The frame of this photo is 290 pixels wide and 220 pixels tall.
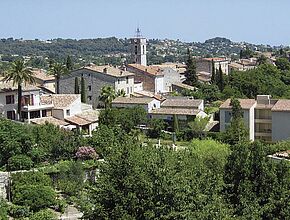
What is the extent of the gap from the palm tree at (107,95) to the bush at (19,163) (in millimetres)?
23308

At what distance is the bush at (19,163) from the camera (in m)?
32.8

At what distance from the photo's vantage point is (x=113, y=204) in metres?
18.3

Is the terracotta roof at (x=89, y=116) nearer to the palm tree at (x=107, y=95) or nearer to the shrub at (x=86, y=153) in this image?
the palm tree at (x=107, y=95)

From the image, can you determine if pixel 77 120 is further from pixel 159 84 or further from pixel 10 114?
pixel 159 84

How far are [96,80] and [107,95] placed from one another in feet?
22.2

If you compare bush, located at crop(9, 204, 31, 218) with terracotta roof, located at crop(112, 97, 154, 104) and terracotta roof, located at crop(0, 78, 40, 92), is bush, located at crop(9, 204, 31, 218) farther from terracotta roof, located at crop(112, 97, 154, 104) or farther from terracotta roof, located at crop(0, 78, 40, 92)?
terracotta roof, located at crop(112, 97, 154, 104)

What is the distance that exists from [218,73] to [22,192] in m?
50.7

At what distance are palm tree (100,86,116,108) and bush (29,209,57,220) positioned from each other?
29.2 metres

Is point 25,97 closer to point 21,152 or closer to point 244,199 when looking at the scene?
point 21,152

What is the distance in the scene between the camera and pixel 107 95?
187 ft

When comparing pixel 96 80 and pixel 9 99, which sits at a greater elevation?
pixel 96 80

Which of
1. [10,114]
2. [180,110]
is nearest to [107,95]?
[180,110]

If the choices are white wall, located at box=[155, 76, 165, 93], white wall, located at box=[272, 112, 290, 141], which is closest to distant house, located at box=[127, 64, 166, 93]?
white wall, located at box=[155, 76, 165, 93]

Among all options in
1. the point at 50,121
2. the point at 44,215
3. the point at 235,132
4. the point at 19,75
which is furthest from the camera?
the point at 50,121
